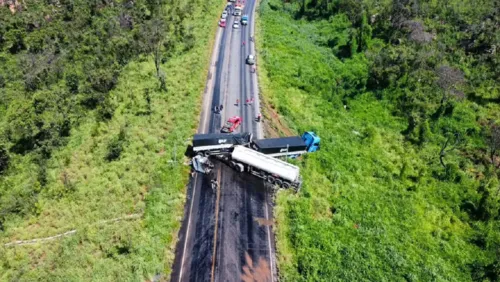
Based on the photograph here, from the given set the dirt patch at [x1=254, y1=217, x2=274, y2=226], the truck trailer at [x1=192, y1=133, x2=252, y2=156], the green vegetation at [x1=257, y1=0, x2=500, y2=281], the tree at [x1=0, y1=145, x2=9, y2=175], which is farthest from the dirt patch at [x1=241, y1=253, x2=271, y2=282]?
the tree at [x1=0, y1=145, x2=9, y2=175]

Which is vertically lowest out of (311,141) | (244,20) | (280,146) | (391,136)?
(391,136)

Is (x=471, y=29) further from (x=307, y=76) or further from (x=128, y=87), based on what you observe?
(x=128, y=87)

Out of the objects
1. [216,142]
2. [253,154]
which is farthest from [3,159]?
[253,154]

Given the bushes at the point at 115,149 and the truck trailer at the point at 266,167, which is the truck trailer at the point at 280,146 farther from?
the bushes at the point at 115,149

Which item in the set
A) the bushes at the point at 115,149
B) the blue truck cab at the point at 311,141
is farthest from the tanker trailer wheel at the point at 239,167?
the bushes at the point at 115,149

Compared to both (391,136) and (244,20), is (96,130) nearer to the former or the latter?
(391,136)

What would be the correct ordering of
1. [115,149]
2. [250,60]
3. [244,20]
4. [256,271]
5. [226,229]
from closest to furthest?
1. [256,271]
2. [226,229]
3. [115,149]
4. [250,60]
5. [244,20]

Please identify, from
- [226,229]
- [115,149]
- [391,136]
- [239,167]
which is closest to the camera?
[226,229]
